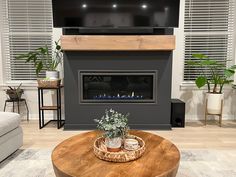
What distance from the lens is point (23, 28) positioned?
445 cm

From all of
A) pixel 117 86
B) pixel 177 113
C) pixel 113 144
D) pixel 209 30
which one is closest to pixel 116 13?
pixel 117 86

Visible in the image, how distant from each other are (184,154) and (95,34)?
7.50 ft

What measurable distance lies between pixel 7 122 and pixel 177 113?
105 inches

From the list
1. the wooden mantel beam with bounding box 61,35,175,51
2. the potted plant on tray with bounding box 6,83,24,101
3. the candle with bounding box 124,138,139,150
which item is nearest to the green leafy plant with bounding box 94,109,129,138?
the candle with bounding box 124,138,139,150

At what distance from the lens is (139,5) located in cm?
378

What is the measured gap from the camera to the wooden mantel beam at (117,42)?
3736 millimetres

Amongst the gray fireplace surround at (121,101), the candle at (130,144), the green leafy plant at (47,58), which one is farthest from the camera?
the green leafy plant at (47,58)

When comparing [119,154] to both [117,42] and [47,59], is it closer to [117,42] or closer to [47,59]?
[117,42]

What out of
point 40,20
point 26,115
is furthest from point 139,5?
point 26,115

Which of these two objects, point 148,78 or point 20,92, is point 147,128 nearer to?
point 148,78

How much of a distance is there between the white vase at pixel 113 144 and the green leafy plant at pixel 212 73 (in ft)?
8.20

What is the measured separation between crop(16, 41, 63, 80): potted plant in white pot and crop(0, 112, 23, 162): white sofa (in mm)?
1266

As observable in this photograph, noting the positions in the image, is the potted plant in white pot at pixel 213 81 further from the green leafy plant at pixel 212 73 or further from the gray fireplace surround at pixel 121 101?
the gray fireplace surround at pixel 121 101

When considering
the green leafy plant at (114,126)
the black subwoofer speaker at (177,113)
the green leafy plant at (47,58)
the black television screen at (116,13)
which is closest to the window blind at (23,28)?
the green leafy plant at (47,58)
